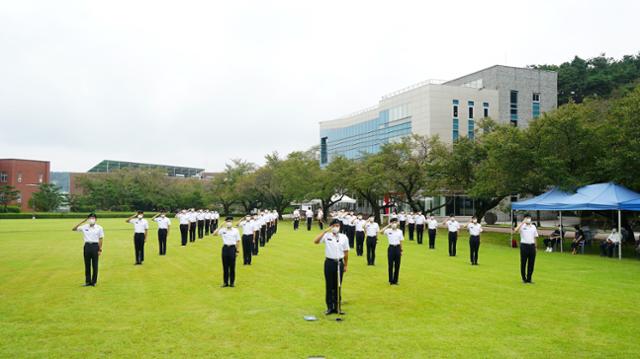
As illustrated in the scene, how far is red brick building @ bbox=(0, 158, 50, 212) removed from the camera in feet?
264

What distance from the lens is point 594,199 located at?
2070 cm

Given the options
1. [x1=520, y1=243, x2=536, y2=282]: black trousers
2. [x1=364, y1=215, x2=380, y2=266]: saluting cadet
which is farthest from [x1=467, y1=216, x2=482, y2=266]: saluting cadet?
[x1=520, y1=243, x2=536, y2=282]: black trousers

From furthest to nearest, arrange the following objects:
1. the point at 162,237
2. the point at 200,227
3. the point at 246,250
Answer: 1. the point at 200,227
2. the point at 162,237
3. the point at 246,250

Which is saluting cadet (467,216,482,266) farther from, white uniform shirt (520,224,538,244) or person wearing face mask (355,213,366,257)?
person wearing face mask (355,213,366,257)

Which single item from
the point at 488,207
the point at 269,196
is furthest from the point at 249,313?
the point at 269,196

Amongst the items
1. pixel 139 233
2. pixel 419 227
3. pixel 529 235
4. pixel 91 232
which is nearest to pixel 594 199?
pixel 419 227

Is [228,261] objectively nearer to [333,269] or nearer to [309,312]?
[309,312]

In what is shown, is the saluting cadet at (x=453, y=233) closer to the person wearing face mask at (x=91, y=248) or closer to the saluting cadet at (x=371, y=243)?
the saluting cadet at (x=371, y=243)

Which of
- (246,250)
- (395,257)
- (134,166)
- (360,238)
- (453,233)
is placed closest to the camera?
(395,257)

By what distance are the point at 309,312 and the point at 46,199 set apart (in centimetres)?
7043

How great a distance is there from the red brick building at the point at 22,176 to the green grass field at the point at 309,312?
75346 millimetres

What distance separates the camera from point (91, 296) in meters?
10.8

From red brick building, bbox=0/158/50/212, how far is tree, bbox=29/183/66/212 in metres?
11.2

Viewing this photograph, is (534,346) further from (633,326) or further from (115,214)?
(115,214)
